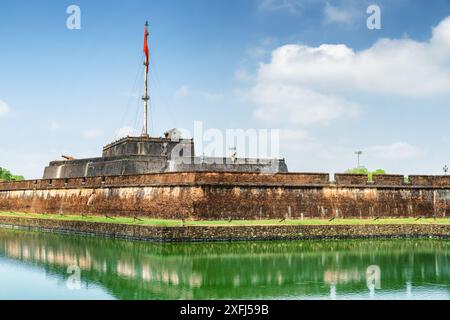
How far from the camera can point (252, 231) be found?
12.8 metres

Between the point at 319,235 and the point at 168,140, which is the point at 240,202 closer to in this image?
the point at 319,235

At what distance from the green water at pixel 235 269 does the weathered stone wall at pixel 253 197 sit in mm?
1937

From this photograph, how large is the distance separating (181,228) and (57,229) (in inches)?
224

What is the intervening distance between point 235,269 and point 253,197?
17.5 ft

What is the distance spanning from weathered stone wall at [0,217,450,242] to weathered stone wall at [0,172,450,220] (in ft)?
4.39

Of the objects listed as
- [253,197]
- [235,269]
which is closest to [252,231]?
[253,197]

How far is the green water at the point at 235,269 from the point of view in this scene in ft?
24.8

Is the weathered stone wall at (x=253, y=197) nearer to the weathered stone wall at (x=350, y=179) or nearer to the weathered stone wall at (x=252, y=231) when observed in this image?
the weathered stone wall at (x=350, y=179)

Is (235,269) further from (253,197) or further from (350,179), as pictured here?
(350,179)

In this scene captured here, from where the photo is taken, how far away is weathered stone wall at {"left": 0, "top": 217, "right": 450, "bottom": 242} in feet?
40.7

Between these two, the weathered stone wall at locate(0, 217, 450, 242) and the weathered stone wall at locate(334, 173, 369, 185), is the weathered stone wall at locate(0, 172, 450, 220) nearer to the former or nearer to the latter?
the weathered stone wall at locate(334, 173, 369, 185)

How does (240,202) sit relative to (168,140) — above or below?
below

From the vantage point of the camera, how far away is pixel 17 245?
42.7 feet
